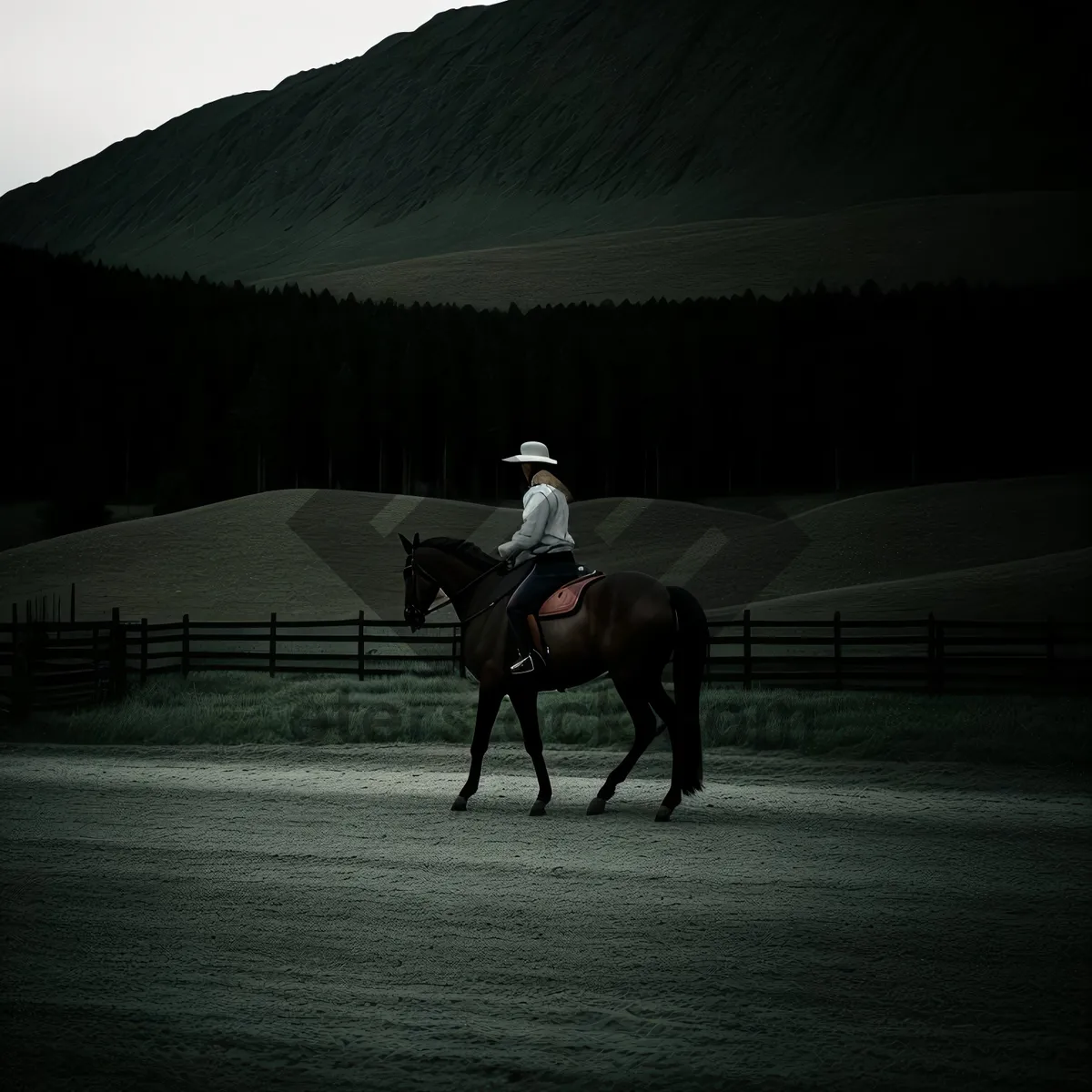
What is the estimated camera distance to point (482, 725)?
12930mm

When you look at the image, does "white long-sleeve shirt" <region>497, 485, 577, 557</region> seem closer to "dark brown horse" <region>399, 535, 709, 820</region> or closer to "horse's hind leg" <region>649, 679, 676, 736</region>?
"dark brown horse" <region>399, 535, 709, 820</region>

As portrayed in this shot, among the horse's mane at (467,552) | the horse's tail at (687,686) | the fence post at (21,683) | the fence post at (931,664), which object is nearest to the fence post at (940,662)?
the fence post at (931,664)

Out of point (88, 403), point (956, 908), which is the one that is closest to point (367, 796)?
point (956, 908)

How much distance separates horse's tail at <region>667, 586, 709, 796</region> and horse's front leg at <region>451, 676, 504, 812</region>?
1619 millimetres

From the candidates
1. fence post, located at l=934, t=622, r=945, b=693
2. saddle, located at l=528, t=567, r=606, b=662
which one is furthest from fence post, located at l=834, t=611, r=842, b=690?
saddle, located at l=528, t=567, r=606, b=662

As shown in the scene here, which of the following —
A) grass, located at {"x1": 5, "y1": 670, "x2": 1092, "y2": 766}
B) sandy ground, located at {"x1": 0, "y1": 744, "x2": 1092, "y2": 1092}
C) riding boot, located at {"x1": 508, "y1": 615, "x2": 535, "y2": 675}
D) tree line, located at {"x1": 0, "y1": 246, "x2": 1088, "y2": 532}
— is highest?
tree line, located at {"x1": 0, "y1": 246, "x2": 1088, "y2": 532}

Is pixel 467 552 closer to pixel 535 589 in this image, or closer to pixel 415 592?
pixel 415 592

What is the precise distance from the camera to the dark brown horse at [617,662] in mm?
12609

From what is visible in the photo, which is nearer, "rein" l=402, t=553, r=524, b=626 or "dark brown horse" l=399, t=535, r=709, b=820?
"dark brown horse" l=399, t=535, r=709, b=820

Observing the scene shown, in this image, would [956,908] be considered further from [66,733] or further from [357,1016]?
[66,733]

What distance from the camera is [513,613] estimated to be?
12.7 metres

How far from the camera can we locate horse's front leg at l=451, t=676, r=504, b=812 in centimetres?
1275

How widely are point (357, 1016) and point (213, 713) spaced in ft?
A: 51.9

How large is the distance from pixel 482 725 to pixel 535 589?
1.37 meters
